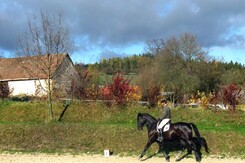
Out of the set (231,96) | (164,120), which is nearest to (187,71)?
(231,96)

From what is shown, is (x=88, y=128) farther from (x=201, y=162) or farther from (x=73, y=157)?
(x=201, y=162)

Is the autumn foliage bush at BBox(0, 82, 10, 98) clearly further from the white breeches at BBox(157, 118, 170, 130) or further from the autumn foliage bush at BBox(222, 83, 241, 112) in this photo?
the white breeches at BBox(157, 118, 170, 130)

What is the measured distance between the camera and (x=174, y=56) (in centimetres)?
5356

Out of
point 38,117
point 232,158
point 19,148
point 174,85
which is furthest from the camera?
point 174,85

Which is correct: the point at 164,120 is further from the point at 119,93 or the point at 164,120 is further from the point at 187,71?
the point at 187,71

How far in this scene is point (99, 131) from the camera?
21000 millimetres

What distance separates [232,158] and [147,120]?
381cm

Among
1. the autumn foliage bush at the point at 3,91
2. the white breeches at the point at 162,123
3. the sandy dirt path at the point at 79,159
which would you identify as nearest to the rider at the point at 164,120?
the white breeches at the point at 162,123

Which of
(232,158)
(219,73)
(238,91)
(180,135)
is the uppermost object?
(219,73)

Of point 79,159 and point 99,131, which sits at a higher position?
point 99,131

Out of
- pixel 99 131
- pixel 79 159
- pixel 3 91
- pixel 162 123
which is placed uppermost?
pixel 3 91

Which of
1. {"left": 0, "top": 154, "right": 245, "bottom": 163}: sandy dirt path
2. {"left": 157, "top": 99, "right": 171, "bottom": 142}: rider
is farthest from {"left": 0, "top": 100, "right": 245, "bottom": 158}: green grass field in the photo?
{"left": 157, "top": 99, "right": 171, "bottom": 142}: rider

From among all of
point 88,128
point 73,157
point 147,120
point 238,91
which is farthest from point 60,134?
point 238,91

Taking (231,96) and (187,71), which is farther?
(187,71)
